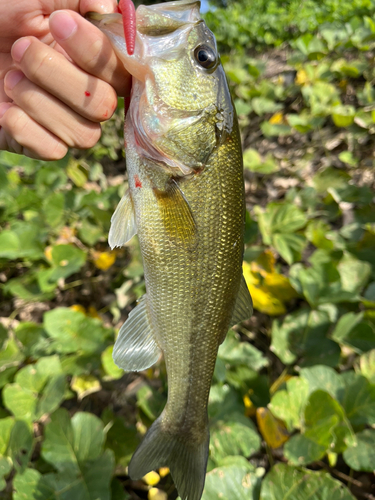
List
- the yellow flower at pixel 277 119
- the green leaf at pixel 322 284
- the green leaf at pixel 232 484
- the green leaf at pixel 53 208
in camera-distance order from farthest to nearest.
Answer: the yellow flower at pixel 277 119, the green leaf at pixel 53 208, the green leaf at pixel 322 284, the green leaf at pixel 232 484

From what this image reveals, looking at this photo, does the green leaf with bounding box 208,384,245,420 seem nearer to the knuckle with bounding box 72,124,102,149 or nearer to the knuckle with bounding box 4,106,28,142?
the knuckle with bounding box 72,124,102,149

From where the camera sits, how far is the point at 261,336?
7.43 ft

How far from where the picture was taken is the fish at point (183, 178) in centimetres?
97

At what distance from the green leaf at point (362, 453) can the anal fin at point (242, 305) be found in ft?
2.92

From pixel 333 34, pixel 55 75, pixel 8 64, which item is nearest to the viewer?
pixel 55 75

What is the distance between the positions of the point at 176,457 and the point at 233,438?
436 mm

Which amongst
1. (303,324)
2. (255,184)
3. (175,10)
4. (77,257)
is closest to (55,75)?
(175,10)

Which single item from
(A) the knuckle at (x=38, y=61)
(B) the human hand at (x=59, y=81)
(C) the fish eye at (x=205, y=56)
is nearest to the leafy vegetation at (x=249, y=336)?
(B) the human hand at (x=59, y=81)

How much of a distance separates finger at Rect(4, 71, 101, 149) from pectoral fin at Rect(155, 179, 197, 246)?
463 millimetres

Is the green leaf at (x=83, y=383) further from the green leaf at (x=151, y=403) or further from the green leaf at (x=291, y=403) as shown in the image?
the green leaf at (x=291, y=403)

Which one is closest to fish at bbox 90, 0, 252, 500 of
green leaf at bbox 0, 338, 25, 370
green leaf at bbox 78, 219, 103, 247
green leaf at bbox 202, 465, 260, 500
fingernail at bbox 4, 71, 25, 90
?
green leaf at bbox 202, 465, 260, 500

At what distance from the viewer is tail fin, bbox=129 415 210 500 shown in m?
1.13

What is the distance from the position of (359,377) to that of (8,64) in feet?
7.05

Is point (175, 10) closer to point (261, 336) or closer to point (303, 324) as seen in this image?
point (303, 324)
